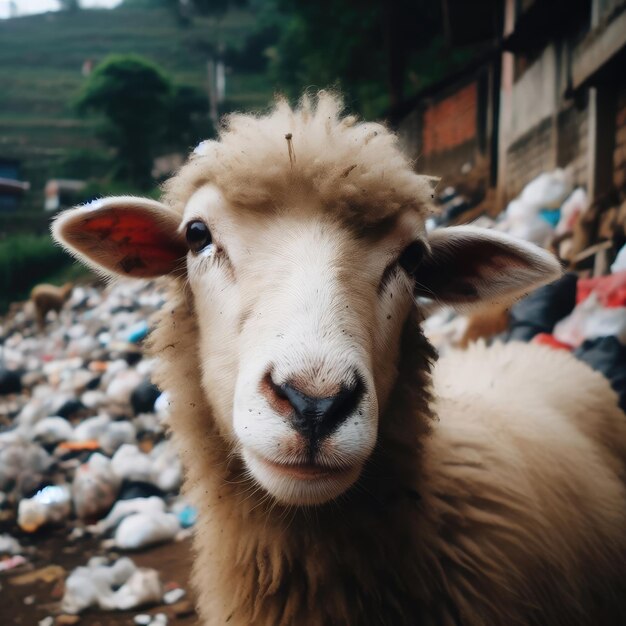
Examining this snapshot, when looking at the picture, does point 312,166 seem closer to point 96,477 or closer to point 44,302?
point 96,477

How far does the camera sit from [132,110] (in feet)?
86.3

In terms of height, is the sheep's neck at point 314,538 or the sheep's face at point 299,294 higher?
the sheep's face at point 299,294

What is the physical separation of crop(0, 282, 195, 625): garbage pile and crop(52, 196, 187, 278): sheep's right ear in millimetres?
115

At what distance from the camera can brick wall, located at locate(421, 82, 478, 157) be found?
36.4 ft

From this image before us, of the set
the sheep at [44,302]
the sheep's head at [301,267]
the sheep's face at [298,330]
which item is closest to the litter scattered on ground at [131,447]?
the sheep's head at [301,267]

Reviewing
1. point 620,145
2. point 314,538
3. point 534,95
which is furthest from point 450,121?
point 314,538

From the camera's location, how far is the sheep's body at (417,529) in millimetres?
1454

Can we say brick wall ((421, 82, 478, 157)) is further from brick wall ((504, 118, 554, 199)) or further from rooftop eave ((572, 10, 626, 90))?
rooftop eave ((572, 10, 626, 90))

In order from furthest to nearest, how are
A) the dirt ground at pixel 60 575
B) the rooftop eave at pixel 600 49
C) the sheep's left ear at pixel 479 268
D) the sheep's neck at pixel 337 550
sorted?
the rooftop eave at pixel 600 49 < the dirt ground at pixel 60 575 < the sheep's left ear at pixel 479 268 < the sheep's neck at pixel 337 550

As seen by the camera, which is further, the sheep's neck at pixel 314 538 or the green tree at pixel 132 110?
the green tree at pixel 132 110

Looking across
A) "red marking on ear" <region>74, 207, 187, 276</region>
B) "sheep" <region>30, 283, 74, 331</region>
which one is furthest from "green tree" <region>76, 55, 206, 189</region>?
"red marking on ear" <region>74, 207, 187, 276</region>

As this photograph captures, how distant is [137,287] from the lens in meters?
10.7

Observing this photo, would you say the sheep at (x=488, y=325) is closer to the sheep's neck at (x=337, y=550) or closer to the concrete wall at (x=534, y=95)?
the sheep's neck at (x=337, y=550)

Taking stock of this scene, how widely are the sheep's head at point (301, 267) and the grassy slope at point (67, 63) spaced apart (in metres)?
25.2
